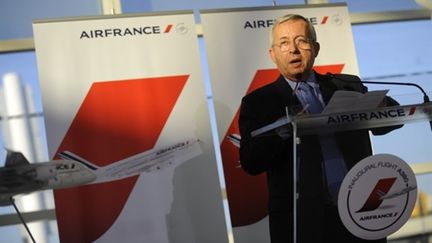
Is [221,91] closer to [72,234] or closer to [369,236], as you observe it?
[72,234]

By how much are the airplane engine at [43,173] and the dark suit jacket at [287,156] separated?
2.31 ft

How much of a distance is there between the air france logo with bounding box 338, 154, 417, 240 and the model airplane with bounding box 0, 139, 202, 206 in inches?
41.3

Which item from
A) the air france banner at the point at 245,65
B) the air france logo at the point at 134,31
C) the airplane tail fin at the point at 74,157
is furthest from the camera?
the air france banner at the point at 245,65

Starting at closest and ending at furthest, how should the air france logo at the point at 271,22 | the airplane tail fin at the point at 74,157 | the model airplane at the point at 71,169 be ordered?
1. the model airplane at the point at 71,169
2. the airplane tail fin at the point at 74,157
3. the air france logo at the point at 271,22

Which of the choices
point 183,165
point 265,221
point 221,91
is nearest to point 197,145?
point 183,165

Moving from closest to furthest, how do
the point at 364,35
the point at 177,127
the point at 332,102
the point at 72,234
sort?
the point at 332,102 < the point at 72,234 < the point at 177,127 < the point at 364,35

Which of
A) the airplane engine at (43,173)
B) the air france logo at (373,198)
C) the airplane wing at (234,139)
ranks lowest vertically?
the air france logo at (373,198)

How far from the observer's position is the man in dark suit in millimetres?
1889

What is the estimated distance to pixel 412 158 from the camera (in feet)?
6.71

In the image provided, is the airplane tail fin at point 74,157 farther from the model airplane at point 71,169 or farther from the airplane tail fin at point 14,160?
the airplane tail fin at point 14,160

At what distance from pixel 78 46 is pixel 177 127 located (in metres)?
0.83

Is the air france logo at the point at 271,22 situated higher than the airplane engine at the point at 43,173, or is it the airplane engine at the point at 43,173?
the air france logo at the point at 271,22

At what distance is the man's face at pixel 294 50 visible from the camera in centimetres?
230

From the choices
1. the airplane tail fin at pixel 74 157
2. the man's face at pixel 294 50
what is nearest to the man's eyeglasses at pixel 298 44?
the man's face at pixel 294 50
